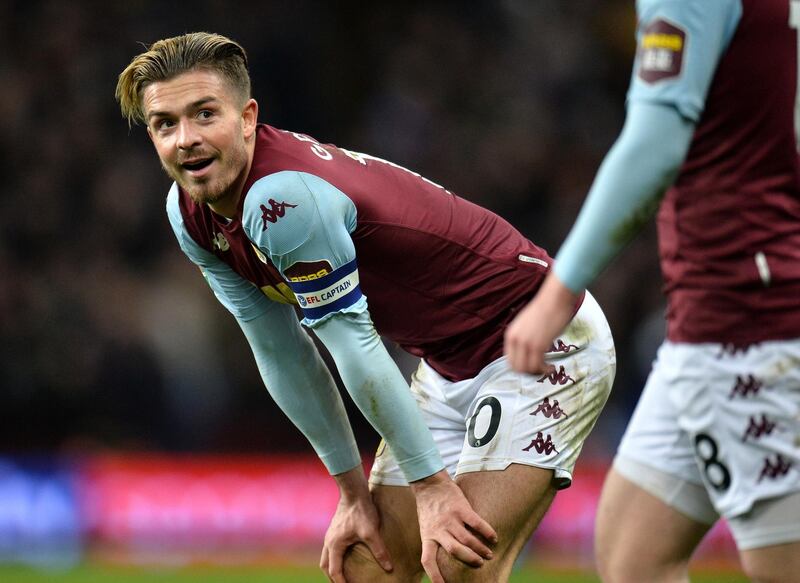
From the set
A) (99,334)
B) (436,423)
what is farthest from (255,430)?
(436,423)

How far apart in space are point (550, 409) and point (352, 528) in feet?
2.57

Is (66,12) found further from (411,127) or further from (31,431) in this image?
(31,431)

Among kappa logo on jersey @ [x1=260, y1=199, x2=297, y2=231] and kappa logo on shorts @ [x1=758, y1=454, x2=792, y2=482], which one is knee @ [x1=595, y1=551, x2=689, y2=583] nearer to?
kappa logo on shorts @ [x1=758, y1=454, x2=792, y2=482]

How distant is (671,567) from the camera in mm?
3027

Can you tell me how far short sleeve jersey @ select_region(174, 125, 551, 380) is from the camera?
11.7 feet

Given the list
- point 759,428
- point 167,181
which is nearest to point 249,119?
point 759,428

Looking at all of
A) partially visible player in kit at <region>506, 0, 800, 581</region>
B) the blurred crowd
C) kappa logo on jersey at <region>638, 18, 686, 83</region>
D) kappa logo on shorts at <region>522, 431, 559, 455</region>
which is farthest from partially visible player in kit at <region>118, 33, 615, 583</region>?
the blurred crowd

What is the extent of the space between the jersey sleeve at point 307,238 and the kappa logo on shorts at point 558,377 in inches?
26.5

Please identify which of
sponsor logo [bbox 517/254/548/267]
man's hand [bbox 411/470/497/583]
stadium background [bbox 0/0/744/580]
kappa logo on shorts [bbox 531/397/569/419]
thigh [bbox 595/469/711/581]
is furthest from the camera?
stadium background [bbox 0/0/744/580]

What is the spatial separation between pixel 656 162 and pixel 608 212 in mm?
140

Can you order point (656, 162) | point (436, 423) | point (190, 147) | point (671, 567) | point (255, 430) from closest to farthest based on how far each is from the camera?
point (656, 162), point (671, 567), point (190, 147), point (436, 423), point (255, 430)

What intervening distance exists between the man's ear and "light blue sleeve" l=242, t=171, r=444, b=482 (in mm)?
282

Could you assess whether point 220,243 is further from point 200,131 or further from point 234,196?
point 200,131

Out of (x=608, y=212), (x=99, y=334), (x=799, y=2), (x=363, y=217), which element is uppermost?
(x=799, y=2)
